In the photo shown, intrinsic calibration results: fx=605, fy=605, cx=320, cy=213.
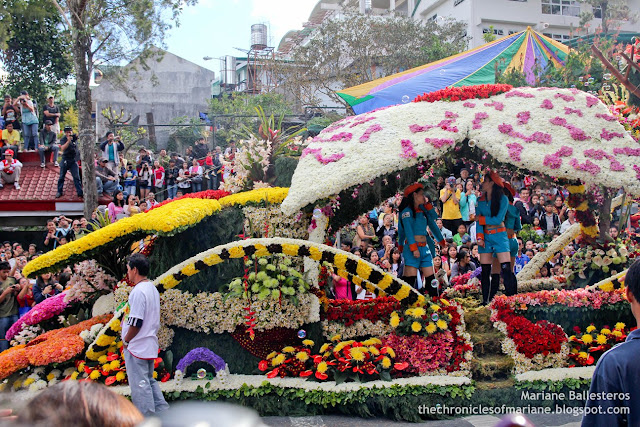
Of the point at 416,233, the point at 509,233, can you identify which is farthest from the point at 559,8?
the point at 416,233

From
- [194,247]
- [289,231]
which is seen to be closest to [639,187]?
[289,231]

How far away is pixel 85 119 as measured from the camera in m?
15.5

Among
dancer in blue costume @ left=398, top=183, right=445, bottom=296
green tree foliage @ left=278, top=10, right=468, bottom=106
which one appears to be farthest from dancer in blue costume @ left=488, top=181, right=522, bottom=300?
green tree foliage @ left=278, top=10, right=468, bottom=106

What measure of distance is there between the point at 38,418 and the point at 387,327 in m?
6.86

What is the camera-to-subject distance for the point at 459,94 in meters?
9.52

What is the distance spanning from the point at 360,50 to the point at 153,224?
2574 centimetres

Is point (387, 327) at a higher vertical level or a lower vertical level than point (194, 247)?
lower

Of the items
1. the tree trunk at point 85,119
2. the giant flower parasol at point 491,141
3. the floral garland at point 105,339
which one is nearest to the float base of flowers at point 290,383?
the floral garland at point 105,339

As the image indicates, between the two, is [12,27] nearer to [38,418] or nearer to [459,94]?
[459,94]

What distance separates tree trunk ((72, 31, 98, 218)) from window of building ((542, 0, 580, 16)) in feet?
113

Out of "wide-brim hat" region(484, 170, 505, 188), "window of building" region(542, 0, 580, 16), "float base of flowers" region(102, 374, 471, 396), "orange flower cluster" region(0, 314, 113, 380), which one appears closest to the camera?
"float base of flowers" region(102, 374, 471, 396)

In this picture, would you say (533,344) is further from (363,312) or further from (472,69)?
(472,69)

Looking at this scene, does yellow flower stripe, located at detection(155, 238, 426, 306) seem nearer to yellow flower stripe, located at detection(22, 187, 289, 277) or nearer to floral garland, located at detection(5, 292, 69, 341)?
yellow flower stripe, located at detection(22, 187, 289, 277)

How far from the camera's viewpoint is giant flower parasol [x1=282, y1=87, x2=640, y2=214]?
8.43 m
